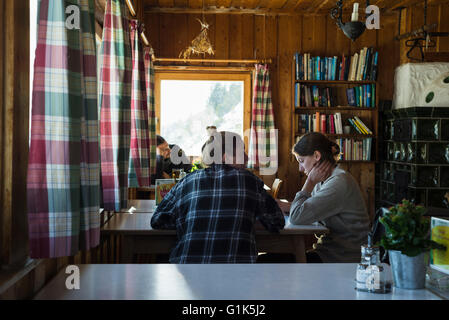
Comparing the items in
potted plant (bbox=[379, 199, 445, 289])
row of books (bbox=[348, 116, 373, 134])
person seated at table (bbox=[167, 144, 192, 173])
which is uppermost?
row of books (bbox=[348, 116, 373, 134])

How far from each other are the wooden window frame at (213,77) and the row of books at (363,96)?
1292 mm

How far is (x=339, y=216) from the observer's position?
264 centimetres

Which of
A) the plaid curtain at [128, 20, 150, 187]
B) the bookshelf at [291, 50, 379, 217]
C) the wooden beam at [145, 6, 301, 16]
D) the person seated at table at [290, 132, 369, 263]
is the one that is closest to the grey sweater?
the person seated at table at [290, 132, 369, 263]

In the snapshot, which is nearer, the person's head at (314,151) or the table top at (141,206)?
the person's head at (314,151)

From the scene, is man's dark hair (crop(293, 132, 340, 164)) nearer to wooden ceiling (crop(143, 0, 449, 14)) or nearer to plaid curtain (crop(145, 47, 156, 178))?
plaid curtain (crop(145, 47, 156, 178))

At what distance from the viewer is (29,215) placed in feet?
5.07

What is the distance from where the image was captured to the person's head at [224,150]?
2.37 meters

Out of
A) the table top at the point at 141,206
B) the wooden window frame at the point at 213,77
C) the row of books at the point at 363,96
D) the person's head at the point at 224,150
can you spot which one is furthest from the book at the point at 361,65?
the person's head at the point at 224,150

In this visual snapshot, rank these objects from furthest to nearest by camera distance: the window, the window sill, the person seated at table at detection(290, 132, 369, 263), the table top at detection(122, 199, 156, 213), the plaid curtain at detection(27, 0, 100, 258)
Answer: the window → the table top at detection(122, 199, 156, 213) → the person seated at table at detection(290, 132, 369, 263) → the plaid curtain at detection(27, 0, 100, 258) → the window sill

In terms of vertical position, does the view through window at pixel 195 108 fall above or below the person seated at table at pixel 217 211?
above

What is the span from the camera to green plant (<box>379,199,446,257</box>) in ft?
4.90

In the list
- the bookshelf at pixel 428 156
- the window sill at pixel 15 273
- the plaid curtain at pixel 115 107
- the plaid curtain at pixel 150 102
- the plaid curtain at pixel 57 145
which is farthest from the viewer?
the bookshelf at pixel 428 156

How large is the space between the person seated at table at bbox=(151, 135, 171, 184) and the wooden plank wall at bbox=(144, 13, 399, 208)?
1.32m

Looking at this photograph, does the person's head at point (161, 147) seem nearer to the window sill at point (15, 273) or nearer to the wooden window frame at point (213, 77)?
the wooden window frame at point (213, 77)
